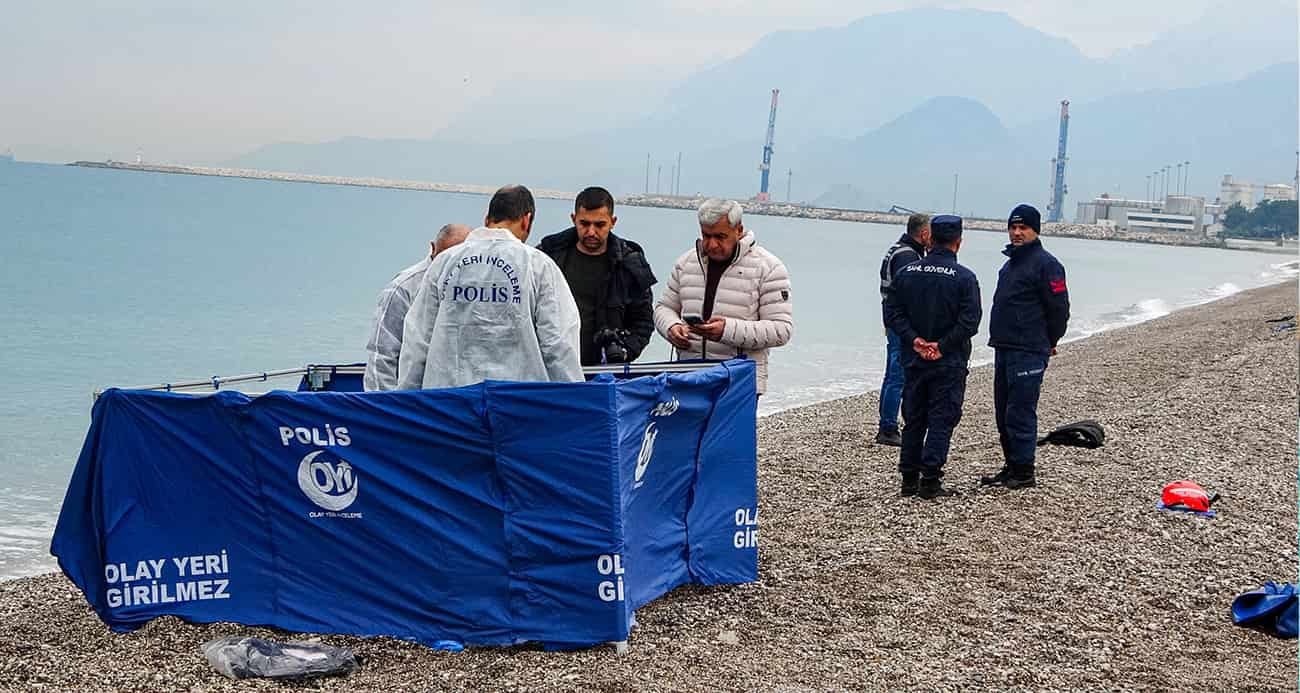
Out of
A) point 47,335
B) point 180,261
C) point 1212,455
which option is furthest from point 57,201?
point 1212,455

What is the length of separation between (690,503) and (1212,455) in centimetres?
624

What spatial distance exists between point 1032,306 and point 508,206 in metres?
4.63

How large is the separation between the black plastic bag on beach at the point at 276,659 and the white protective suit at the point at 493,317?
1.20m

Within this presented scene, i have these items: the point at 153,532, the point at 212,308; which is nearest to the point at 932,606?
the point at 153,532

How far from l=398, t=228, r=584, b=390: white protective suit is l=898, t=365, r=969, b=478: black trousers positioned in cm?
378

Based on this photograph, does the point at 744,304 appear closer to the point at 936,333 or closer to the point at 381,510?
the point at 936,333

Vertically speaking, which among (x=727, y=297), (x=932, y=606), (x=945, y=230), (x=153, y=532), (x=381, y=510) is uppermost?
(x=945, y=230)

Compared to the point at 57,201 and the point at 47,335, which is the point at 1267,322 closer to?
the point at 47,335

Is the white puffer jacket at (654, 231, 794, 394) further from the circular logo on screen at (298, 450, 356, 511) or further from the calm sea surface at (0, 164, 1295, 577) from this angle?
the calm sea surface at (0, 164, 1295, 577)

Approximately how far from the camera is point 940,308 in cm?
930

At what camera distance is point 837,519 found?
923 cm

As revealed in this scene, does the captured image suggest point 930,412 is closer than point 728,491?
No

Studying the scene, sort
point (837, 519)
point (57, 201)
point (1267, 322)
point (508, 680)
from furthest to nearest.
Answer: point (57, 201), point (1267, 322), point (837, 519), point (508, 680)

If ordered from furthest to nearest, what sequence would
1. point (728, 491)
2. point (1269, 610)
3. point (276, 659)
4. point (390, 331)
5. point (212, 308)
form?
point (212, 308)
point (728, 491)
point (1269, 610)
point (390, 331)
point (276, 659)
